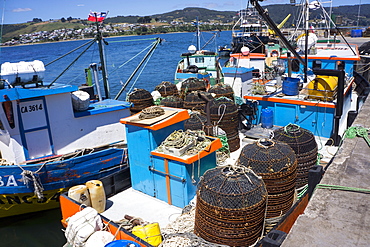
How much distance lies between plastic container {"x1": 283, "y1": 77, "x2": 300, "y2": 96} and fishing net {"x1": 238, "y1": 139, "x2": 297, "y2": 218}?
21.8ft

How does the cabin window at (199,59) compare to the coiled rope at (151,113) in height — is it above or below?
below

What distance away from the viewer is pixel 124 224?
6777 millimetres

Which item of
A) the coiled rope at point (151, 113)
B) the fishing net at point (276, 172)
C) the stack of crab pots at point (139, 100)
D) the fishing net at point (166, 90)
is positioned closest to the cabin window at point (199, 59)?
the fishing net at point (166, 90)

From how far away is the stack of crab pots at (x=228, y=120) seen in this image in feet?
37.9

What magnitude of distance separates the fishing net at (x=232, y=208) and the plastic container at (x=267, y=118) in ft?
23.5

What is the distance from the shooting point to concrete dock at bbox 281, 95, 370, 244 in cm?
384

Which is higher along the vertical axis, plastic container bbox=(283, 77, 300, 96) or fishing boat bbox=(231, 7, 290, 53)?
fishing boat bbox=(231, 7, 290, 53)

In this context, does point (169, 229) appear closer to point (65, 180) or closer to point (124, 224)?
point (124, 224)

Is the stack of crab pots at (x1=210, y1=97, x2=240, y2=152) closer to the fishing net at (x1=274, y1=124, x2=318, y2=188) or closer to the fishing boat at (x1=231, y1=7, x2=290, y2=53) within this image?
the fishing net at (x1=274, y1=124, x2=318, y2=188)

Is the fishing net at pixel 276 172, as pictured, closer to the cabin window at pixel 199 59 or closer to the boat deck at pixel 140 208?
the boat deck at pixel 140 208

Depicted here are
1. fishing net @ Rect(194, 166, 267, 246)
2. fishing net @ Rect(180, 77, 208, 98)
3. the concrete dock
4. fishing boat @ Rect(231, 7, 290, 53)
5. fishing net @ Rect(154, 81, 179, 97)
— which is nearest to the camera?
the concrete dock

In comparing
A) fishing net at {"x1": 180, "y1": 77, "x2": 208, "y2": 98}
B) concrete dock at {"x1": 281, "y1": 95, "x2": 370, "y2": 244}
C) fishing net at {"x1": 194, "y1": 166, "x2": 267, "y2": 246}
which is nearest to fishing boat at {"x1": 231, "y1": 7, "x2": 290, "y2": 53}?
fishing net at {"x1": 180, "y1": 77, "x2": 208, "y2": 98}

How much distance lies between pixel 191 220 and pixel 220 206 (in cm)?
151

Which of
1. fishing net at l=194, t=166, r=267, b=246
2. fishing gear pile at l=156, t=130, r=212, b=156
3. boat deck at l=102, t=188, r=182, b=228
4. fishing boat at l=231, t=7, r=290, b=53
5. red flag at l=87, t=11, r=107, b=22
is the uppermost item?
red flag at l=87, t=11, r=107, b=22
